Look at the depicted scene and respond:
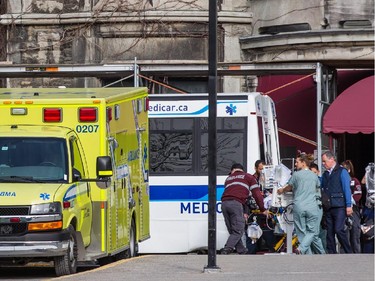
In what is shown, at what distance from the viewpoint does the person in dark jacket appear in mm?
22172

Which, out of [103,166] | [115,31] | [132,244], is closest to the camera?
[103,166]

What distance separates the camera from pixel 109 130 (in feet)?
60.0

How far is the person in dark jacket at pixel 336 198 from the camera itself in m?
22.2

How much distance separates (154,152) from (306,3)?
631 cm

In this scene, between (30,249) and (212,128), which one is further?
(30,249)

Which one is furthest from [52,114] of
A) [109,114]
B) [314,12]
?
[314,12]

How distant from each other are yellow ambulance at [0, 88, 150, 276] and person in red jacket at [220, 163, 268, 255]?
122 inches

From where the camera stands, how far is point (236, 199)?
22.6 meters

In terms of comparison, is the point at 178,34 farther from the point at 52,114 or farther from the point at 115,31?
the point at 52,114

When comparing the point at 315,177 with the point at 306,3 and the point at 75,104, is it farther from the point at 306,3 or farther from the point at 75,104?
the point at 306,3

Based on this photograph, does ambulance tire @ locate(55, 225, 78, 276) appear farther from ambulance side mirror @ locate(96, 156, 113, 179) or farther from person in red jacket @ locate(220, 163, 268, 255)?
person in red jacket @ locate(220, 163, 268, 255)

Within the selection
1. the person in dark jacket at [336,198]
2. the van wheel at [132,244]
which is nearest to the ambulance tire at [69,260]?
the van wheel at [132,244]

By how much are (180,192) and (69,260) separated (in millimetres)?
7375

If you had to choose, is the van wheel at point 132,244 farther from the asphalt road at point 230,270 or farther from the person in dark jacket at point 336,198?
the person in dark jacket at point 336,198
